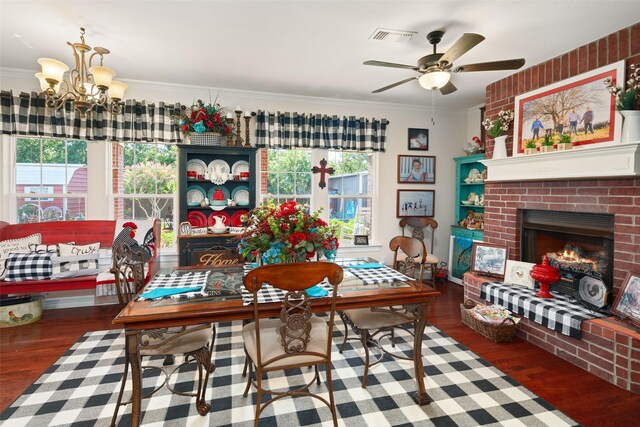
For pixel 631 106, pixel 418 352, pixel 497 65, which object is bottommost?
pixel 418 352

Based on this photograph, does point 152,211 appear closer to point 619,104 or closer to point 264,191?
point 264,191

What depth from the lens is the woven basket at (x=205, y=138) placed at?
3.80 meters

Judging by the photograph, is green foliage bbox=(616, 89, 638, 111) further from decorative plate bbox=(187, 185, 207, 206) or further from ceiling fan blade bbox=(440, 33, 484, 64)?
decorative plate bbox=(187, 185, 207, 206)

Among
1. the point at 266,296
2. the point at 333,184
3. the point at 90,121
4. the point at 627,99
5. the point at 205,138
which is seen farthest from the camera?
the point at 333,184

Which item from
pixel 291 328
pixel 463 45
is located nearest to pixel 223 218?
pixel 291 328

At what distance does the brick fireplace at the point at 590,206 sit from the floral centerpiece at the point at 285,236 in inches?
82.6

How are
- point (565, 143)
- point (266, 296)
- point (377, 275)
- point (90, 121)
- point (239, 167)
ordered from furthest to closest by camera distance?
point (239, 167)
point (90, 121)
point (565, 143)
point (377, 275)
point (266, 296)

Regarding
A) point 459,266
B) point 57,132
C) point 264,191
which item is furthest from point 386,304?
point 57,132

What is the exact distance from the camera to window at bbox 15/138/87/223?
368cm

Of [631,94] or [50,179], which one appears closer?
[631,94]

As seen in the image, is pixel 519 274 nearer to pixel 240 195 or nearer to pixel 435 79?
pixel 435 79

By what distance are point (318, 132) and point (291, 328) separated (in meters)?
3.21

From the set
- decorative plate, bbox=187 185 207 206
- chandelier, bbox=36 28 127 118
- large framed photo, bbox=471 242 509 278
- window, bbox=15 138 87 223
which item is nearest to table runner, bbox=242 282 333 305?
chandelier, bbox=36 28 127 118

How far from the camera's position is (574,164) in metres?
2.77
